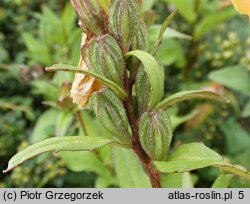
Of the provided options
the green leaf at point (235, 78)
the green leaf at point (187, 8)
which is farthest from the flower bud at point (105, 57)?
the green leaf at point (187, 8)

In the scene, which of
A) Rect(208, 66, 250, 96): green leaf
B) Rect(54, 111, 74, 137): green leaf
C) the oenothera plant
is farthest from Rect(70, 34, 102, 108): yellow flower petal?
Rect(208, 66, 250, 96): green leaf

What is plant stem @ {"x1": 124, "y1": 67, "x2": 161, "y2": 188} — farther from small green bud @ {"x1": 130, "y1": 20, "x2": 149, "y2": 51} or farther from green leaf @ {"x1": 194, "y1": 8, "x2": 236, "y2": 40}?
green leaf @ {"x1": 194, "y1": 8, "x2": 236, "y2": 40}

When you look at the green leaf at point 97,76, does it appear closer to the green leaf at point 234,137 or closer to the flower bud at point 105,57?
the flower bud at point 105,57

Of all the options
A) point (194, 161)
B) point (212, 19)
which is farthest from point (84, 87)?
point (212, 19)

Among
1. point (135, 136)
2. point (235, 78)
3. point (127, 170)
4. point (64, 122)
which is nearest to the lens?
point (135, 136)

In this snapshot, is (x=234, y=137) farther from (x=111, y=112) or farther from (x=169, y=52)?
(x=111, y=112)
